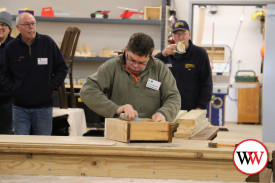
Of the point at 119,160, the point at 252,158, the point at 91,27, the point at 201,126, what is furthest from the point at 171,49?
the point at 91,27

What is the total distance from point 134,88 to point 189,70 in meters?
1.52

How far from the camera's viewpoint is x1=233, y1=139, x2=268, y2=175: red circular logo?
42.2 inches

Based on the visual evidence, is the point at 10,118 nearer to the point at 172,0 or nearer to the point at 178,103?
the point at 178,103

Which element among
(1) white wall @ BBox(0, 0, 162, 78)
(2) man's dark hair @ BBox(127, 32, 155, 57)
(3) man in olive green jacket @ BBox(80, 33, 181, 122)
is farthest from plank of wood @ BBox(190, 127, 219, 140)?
(1) white wall @ BBox(0, 0, 162, 78)

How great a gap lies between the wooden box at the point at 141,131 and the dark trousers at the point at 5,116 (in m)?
2.11

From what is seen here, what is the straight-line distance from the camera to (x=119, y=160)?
2.04 metres

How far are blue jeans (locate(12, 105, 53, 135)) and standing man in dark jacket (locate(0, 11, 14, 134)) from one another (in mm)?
306

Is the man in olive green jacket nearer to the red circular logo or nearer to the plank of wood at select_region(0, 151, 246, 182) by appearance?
the plank of wood at select_region(0, 151, 246, 182)

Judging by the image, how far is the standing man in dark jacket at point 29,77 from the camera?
3607mm

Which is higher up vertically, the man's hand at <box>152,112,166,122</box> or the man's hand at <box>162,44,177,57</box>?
the man's hand at <box>162,44,177,57</box>

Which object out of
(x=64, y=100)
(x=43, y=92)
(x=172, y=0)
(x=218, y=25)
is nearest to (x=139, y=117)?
(x=43, y=92)

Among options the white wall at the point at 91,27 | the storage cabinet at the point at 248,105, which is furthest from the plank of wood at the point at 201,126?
the storage cabinet at the point at 248,105

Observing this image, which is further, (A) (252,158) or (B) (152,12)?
(B) (152,12)

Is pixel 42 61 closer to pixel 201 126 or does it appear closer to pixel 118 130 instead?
pixel 201 126
